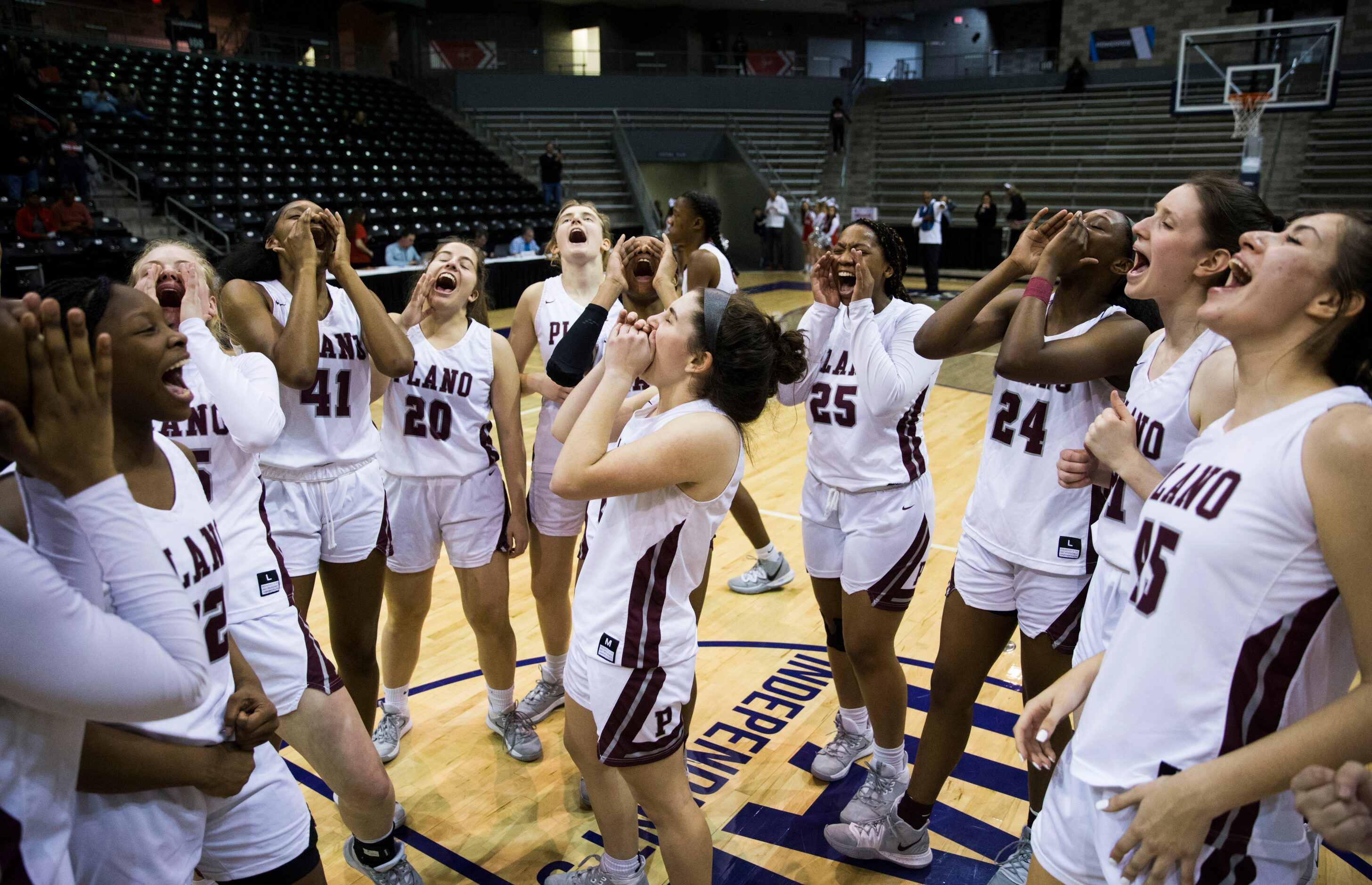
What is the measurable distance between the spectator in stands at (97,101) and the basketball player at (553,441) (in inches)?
523

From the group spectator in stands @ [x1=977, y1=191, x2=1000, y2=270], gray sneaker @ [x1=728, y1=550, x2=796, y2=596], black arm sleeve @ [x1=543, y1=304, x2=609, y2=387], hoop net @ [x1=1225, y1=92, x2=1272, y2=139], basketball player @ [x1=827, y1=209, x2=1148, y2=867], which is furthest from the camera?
spectator in stands @ [x1=977, y1=191, x2=1000, y2=270]

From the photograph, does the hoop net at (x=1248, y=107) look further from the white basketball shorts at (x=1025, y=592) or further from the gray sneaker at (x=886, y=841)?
the gray sneaker at (x=886, y=841)

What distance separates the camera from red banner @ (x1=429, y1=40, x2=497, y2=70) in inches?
882

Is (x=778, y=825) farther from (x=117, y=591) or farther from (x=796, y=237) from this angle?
(x=796, y=237)

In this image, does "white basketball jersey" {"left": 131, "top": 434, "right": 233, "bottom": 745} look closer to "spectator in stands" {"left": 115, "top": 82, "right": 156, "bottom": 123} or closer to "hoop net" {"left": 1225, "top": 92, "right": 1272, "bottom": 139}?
"spectator in stands" {"left": 115, "top": 82, "right": 156, "bottom": 123}

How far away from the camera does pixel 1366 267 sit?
137cm

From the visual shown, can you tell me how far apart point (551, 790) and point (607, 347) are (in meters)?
1.75

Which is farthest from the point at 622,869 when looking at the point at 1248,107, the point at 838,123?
the point at 838,123

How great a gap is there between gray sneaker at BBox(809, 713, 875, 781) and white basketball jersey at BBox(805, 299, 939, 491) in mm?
917

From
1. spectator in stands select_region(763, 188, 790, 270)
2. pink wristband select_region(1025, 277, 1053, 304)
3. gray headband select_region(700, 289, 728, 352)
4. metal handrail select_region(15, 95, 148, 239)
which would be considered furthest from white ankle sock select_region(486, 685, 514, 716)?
spectator in stands select_region(763, 188, 790, 270)

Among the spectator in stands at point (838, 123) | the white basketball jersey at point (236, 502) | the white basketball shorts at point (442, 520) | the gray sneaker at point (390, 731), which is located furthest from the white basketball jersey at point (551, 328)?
the spectator in stands at point (838, 123)

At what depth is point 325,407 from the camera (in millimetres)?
2854

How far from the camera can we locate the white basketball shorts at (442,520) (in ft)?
10.3

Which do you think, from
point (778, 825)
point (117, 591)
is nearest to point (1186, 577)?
point (117, 591)
